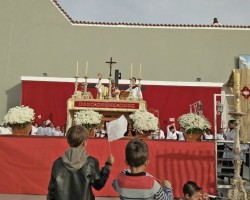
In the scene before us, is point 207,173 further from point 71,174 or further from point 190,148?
point 71,174

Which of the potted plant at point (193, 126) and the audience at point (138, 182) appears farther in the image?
the potted plant at point (193, 126)

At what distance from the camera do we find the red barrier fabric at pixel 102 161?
19.9ft

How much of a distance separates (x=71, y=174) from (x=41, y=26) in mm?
13664

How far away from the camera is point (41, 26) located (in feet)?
49.9

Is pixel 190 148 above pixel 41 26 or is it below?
below

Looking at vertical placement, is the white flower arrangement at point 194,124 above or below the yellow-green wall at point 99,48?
below

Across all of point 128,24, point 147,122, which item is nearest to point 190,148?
point 147,122

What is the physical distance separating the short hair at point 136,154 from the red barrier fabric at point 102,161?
381 centimetres

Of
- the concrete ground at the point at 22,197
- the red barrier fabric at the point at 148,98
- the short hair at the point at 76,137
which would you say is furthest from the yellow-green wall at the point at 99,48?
the short hair at the point at 76,137

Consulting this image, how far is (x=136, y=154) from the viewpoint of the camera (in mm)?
2346

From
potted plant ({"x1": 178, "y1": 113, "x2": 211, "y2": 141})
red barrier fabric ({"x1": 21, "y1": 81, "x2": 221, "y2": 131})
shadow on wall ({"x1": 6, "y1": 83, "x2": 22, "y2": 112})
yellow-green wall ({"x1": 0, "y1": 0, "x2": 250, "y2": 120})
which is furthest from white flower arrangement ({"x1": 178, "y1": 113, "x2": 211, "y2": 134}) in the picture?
shadow on wall ({"x1": 6, "y1": 83, "x2": 22, "y2": 112})

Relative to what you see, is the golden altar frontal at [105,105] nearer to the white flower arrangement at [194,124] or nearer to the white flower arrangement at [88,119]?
the white flower arrangement at [88,119]

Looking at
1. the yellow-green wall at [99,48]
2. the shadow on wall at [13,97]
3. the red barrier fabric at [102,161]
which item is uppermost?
the yellow-green wall at [99,48]

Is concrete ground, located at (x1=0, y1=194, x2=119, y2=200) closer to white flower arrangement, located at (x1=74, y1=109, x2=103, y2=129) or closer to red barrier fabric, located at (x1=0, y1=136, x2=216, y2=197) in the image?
red barrier fabric, located at (x1=0, y1=136, x2=216, y2=197)
